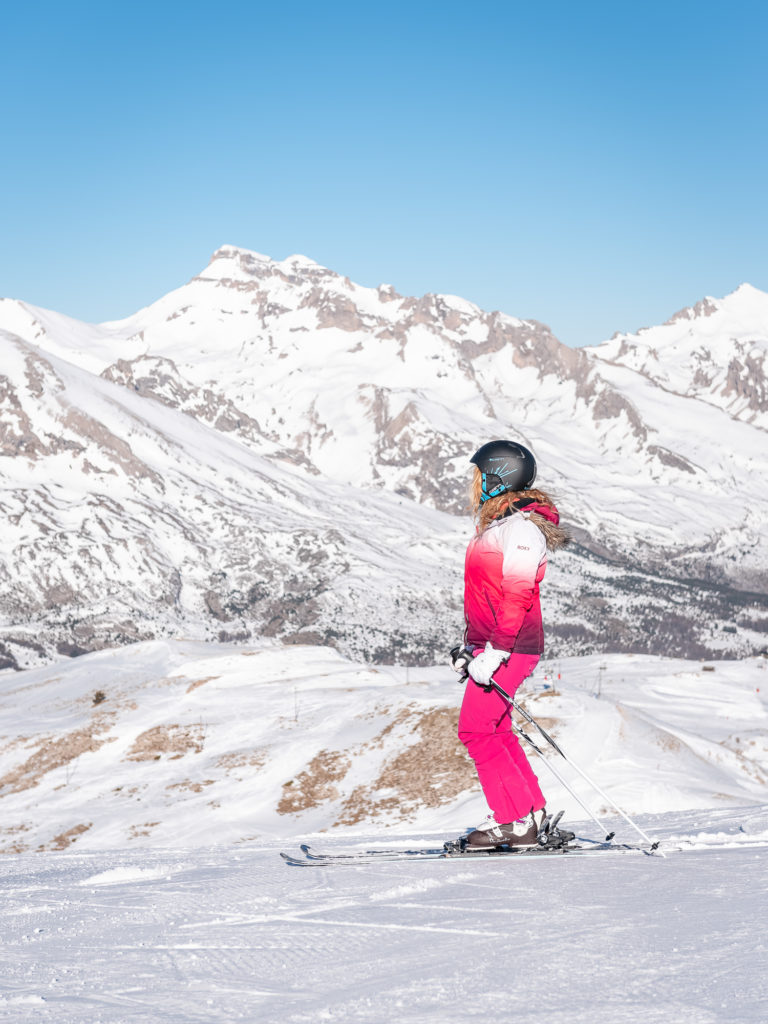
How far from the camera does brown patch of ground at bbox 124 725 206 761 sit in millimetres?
47188

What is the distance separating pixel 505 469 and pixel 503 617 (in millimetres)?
1753

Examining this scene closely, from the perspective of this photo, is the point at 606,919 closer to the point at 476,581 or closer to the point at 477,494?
the point at 476,581

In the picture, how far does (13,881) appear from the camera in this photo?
1129 cm

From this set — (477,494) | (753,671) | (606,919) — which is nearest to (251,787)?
(477,494)

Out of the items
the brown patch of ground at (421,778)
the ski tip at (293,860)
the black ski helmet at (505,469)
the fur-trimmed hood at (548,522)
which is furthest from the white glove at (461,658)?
the brown patch of ground at (421,778)

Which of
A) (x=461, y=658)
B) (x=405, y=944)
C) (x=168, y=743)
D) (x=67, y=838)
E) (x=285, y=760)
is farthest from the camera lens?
(x=168, y=743)

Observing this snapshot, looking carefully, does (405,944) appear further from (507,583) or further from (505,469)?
(505,469)

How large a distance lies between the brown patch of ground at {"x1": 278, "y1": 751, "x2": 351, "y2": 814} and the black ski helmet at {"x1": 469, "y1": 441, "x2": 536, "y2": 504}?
2821 cm

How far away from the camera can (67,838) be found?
36844 millimetres

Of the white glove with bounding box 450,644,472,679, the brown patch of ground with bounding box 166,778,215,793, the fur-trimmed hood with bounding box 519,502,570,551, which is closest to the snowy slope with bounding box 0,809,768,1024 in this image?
the white glove with bounding box 450,644,472,679

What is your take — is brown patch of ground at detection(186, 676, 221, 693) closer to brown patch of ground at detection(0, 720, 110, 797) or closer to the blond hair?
brown patch of ground at detection(0, 720, 110, 797)

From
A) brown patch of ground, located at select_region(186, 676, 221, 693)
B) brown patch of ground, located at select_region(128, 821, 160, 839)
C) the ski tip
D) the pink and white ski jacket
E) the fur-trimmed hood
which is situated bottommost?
brown patch of ground, located at select_region(186, 676, 221, 693)

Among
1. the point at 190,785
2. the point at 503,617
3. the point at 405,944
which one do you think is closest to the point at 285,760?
the point at 190,785

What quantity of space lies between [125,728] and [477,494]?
4434cm
